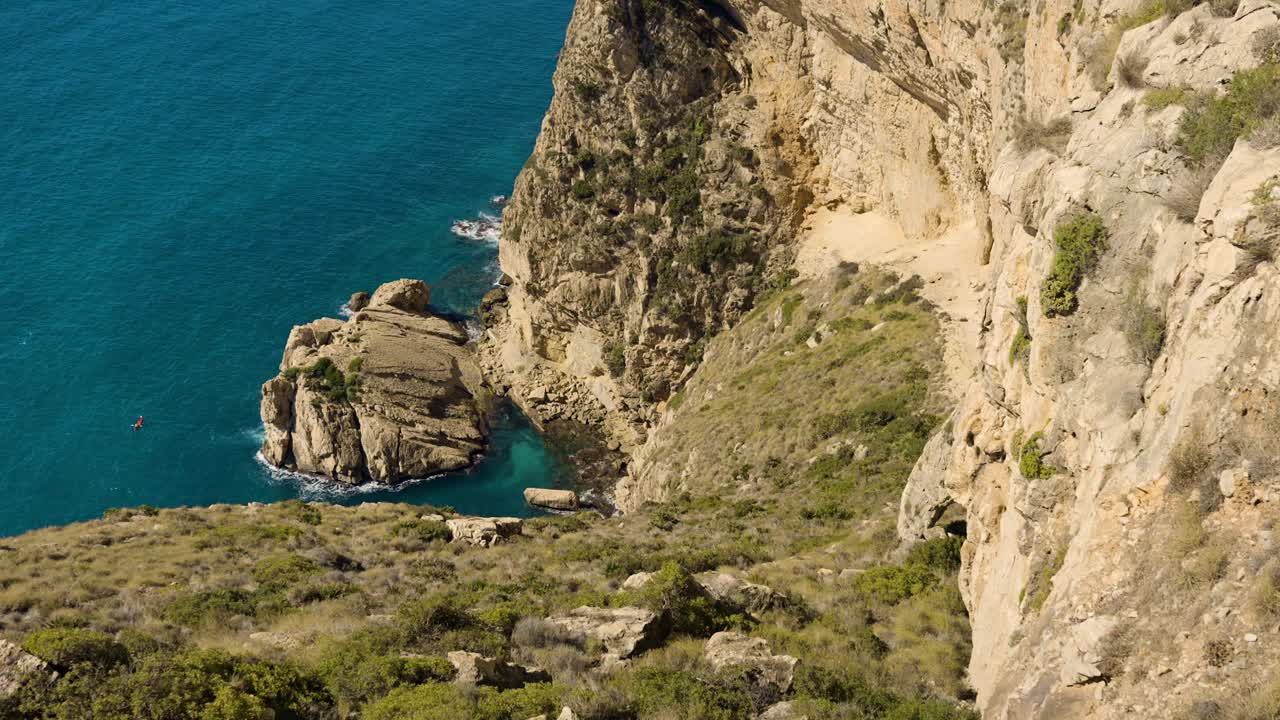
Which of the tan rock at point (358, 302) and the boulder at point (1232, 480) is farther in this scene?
the tan rock at point (358, 302)

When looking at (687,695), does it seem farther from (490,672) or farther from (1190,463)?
(1190,463)

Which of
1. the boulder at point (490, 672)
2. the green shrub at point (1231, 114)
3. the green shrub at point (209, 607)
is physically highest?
the green shrub at point (1231, 114)

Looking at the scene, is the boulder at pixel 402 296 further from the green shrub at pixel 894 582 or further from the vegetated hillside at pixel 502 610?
the green shrub at pixel 894 582

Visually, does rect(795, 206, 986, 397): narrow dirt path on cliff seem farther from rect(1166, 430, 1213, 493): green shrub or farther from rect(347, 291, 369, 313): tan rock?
rect(347, 291, 369, 313): tan rock

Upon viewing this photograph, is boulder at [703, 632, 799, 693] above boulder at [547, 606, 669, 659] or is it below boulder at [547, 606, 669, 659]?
above

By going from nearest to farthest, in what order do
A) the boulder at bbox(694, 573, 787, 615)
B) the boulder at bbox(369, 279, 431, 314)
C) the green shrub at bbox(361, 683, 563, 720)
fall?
the green shrub at bbox(361, 683, 563, 720) < the boulder at bbox(694, 573, 787, 615) < the boulder at bbox(369, 279, 431, 314)

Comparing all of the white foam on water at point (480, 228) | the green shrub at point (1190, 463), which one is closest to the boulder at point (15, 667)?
the green shrub at point (1190, 463)

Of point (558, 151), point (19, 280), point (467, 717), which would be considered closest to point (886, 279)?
point (558, 151)

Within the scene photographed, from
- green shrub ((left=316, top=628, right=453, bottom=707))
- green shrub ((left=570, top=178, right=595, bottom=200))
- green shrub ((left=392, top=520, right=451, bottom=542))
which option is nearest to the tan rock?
green shrub ((left=570, top=178, right=595, bottom=200))
